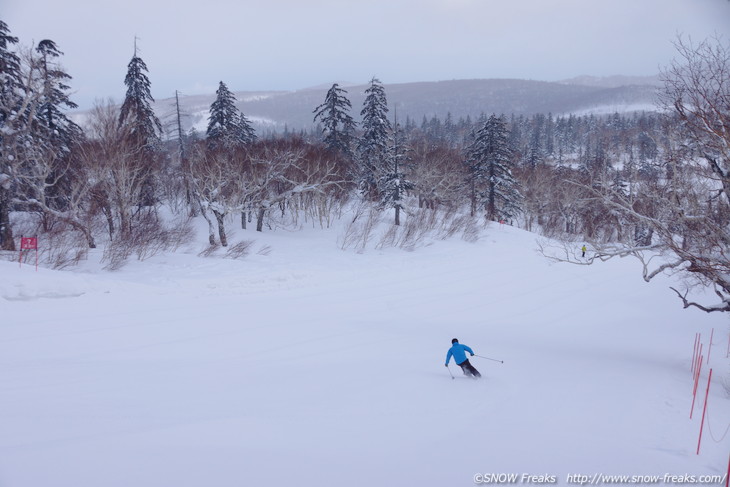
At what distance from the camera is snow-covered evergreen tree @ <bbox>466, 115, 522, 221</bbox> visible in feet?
129

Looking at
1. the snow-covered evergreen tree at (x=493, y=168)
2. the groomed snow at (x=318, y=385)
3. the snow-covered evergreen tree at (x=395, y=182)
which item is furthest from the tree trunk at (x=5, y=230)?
the snow-covered evergreen tree at (x=493, y=168)

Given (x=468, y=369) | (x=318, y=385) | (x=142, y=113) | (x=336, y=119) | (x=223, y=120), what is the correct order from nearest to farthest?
(x=318, y=385)
(x=468, y=369)
(x=142, y=113)
(x=223, y=120)
(x=336, y=119)

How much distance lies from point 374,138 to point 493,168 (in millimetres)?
12728

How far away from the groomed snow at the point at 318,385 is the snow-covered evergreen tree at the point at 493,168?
942 inches

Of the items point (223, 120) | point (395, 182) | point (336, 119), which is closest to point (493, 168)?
point (395, 182)

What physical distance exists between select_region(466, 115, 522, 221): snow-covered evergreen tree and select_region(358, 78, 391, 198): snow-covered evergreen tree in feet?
34.8

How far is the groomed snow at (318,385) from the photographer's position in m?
5.38

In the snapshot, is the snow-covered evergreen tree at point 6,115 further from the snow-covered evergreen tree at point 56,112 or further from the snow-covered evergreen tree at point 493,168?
the snow-covered evergreen tree at point 493,168

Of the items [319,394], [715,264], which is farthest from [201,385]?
[715,264]

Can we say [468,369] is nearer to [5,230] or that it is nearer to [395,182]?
[5,230]

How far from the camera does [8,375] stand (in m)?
7.46

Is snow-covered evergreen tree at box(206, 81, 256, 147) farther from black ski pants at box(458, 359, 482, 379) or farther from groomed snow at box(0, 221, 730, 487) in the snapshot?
black ski pants at box(458, 359, 482, 379)

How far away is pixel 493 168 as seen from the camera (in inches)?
1569

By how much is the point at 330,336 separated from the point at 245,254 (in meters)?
11.3
